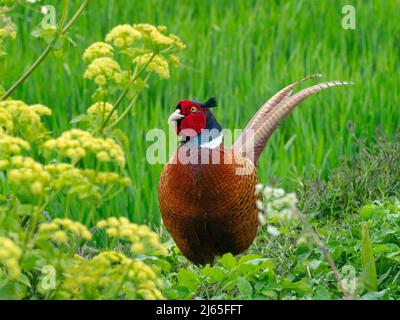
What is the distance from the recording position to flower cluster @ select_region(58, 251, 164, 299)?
2701mm

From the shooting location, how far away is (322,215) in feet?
16.0

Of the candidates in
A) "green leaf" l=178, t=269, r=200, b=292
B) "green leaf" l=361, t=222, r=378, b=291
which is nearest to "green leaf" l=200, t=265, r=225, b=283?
"green leaf" l=178, t=269, r=200, b=292

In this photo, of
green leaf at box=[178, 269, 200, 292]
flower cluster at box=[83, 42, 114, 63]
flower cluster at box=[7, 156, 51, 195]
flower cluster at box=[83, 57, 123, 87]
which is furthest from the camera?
green leaf at box=[178, 269, 200, 292]

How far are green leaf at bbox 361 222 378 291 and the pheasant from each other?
1.79 feet

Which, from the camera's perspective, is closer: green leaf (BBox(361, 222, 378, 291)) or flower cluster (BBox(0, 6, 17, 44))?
flower cluster (BBox(0, 6, 17, 44))

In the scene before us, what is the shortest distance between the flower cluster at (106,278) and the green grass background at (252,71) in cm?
207

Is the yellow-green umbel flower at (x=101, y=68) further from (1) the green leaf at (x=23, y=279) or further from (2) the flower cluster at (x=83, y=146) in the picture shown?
(1) the green leaf at (x=23, y=279)

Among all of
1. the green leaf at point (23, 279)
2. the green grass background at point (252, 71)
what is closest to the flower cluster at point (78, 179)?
the green leaf at point (23, 279)

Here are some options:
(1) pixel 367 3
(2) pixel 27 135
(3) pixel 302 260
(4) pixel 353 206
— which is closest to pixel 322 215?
(4) pixel 353 206

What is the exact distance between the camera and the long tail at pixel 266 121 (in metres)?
4.59

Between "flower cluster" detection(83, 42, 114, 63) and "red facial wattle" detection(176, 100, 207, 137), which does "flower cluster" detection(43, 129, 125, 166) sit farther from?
"red facial wattle" detection(176, 100, 207, 137)

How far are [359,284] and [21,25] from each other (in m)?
4.36

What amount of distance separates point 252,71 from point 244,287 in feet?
10.3

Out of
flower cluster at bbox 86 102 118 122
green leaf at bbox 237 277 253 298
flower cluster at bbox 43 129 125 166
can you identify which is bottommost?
green leaf at bbox 237 277 253 298
